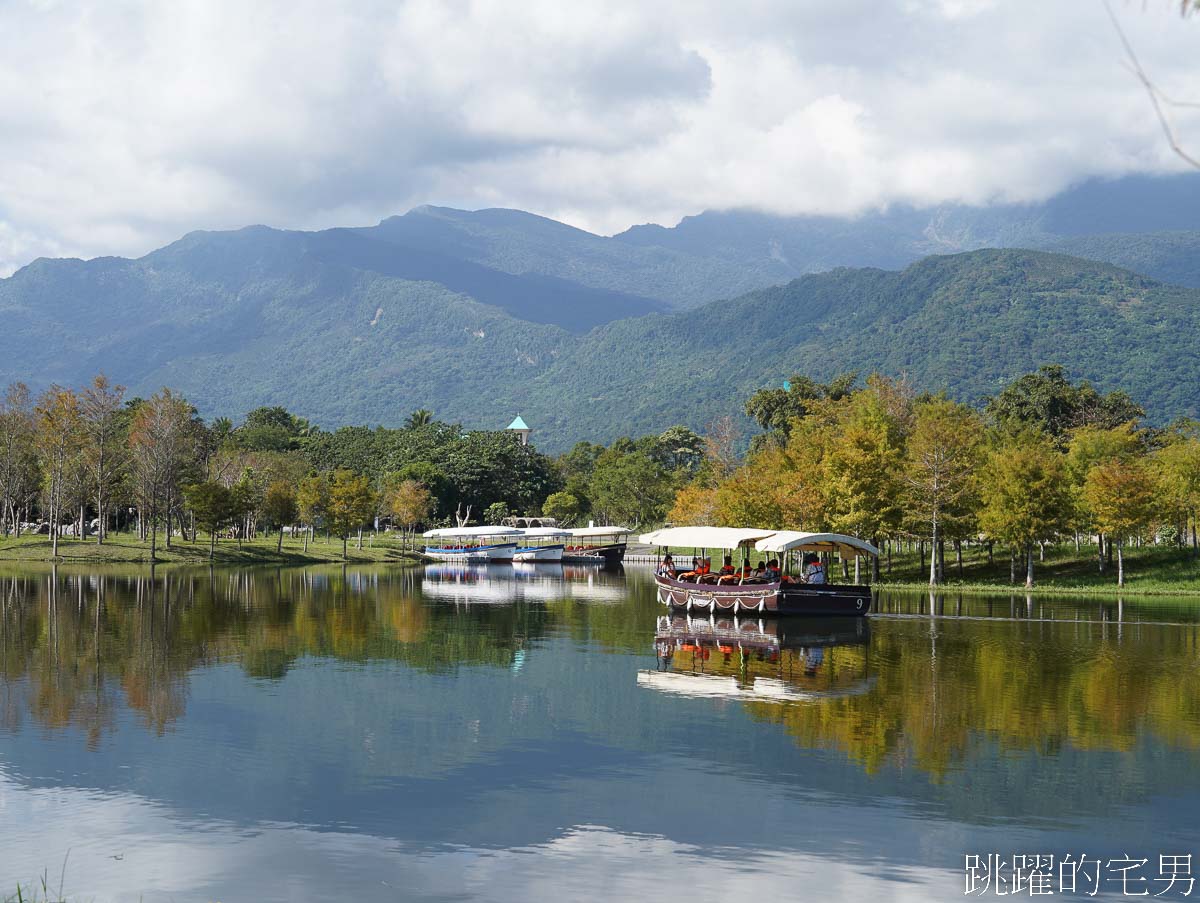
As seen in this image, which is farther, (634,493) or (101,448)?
(634,493)

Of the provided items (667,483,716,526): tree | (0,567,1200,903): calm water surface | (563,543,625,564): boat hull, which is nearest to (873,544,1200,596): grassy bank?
(667,483,716,526): tree

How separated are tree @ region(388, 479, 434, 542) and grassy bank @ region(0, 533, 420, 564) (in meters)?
15.9

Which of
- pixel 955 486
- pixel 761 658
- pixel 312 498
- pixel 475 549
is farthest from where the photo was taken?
pixel 475 549

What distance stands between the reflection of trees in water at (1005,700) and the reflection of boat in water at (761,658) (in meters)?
0.99

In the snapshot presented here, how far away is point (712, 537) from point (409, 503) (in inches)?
2891

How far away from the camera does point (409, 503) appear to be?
4818 inches

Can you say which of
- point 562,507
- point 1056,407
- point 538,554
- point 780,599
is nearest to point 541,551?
point 538,554

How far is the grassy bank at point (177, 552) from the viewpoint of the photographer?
266 feet

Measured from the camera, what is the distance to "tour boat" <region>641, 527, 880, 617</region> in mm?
44375

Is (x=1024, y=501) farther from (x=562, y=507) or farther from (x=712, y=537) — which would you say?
(x=562, y=507)

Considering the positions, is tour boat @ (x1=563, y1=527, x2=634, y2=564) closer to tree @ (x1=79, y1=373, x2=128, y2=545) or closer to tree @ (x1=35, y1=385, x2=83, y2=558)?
tree @ (x1=79, y1=373, x2=128, y2=545)

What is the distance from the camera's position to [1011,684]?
2786cm

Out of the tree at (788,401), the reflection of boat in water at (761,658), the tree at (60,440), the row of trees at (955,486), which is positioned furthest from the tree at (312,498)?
the reflection of boat in water at (761,658)

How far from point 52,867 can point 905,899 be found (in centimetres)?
995
